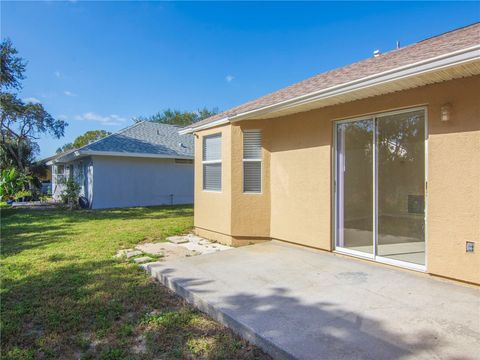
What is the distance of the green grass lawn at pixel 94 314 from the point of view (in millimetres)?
2980

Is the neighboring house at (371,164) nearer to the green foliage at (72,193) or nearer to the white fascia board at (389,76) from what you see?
the white fascia board at (389,76)

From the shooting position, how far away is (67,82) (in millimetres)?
19375

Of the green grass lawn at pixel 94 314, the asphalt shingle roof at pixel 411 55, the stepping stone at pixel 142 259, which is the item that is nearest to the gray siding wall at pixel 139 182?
the green grass lawn at pixel 94 314

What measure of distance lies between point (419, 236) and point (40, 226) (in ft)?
37.9

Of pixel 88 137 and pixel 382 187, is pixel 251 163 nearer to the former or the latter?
pixel 382 187

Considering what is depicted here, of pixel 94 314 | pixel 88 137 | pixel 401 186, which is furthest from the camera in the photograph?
pixel 88 137

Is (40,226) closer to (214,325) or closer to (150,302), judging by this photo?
(150,302)

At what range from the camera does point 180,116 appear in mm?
47406

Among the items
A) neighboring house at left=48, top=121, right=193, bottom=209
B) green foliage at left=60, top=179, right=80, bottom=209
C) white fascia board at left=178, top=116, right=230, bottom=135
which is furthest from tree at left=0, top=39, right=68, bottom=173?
white fascia board at left=178, top=116, right=230, bottom=135

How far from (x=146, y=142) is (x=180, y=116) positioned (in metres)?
29.8

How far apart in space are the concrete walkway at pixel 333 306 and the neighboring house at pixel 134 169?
12556mm

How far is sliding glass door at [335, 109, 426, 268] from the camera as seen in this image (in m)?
4.84

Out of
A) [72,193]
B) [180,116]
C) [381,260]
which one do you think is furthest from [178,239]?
[180,116]

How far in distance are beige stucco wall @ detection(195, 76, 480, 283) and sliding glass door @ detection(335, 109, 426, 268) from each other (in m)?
0.23
